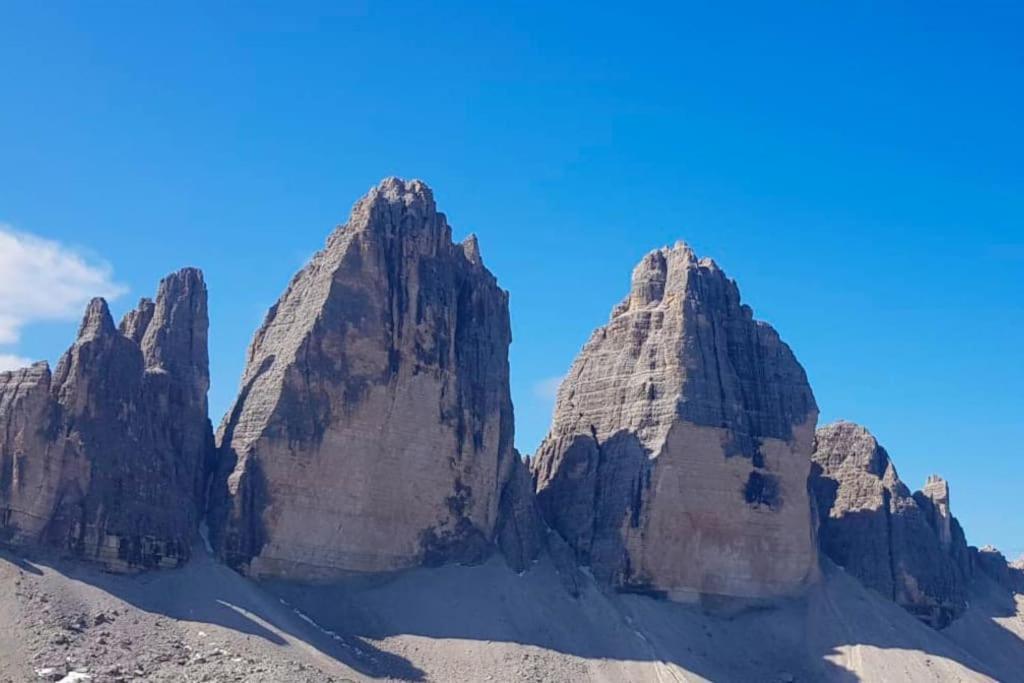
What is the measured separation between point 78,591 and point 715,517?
3828cm

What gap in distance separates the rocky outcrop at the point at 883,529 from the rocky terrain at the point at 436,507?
0.85 ft

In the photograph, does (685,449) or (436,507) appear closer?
(436,507)

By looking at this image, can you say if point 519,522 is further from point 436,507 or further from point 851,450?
point 851,450

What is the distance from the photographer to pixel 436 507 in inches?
3337

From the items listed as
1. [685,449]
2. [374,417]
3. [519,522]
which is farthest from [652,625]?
[374,417]

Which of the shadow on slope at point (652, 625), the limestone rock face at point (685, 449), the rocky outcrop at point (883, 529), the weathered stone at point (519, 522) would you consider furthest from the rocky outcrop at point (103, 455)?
the rocky outcrop at point (883, 529)

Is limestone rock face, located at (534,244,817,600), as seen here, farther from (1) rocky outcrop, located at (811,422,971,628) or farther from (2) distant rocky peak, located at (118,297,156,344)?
(2) distant rocky peak, located at (118,297,156,344)

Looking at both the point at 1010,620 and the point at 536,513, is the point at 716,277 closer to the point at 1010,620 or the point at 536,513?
the point at 536,513

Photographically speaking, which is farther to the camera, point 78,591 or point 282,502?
point 282,502

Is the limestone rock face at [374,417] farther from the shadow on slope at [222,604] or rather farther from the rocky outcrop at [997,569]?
the rocky outcrop at [997,569]

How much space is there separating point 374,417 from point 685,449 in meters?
20.1

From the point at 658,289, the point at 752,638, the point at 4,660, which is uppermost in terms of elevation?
the point at 658,289

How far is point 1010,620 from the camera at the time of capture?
108m

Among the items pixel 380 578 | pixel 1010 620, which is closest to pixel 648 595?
pixel 380 578
